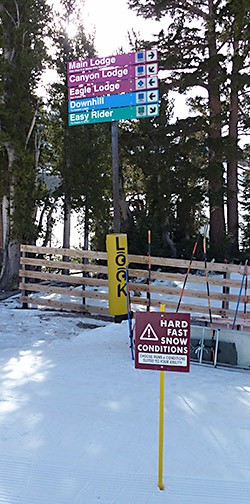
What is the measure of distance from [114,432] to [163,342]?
1367 mm

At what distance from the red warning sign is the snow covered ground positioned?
3.06ft

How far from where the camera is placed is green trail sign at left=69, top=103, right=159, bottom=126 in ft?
27.0

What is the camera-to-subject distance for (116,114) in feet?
27.9

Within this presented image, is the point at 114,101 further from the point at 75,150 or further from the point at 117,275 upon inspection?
the point at 75,150

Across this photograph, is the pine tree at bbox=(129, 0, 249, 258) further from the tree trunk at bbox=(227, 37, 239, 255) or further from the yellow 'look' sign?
the yellow 'look' sign

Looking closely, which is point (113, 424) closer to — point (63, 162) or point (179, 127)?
point (63, 162)

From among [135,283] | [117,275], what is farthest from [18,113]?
[117,275]

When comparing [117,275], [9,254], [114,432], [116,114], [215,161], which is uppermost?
[215,161]

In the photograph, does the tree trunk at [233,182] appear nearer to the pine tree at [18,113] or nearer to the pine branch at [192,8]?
the pine branch at [192,8]

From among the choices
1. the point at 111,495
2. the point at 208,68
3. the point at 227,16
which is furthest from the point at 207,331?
the point at 227,16

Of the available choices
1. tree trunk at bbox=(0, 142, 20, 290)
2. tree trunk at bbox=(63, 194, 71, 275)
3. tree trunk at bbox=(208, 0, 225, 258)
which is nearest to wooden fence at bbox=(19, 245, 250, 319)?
tree trunk at bbox=(0, 142, 20, 290)

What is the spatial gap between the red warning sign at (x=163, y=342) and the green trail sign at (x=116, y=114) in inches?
231

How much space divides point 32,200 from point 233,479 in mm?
11184

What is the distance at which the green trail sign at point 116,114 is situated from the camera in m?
8.23
